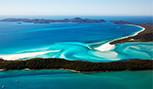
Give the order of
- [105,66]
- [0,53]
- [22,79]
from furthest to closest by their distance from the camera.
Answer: [0,53], [105,66], [22,79]

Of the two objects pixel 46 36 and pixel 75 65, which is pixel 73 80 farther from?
pixel 46 36

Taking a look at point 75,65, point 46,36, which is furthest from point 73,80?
point 46,36

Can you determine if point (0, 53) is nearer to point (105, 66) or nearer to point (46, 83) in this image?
point (46, 83)

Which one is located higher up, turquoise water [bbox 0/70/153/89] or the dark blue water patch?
the dark blue water patch

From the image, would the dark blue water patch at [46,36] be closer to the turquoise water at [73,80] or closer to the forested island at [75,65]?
the forested island at [75,65]

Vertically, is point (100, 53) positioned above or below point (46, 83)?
above

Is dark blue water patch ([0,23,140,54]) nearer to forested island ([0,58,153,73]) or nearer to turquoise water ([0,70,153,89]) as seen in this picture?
forested island ([0,58,153,73])

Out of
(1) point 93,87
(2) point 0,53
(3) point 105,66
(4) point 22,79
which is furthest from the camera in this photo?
(2) point 0,53

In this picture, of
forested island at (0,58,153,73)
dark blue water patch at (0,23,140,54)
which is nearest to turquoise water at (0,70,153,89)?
forested island at (0,58,153,73)

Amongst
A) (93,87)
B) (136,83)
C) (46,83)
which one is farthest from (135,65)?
(46,83)
